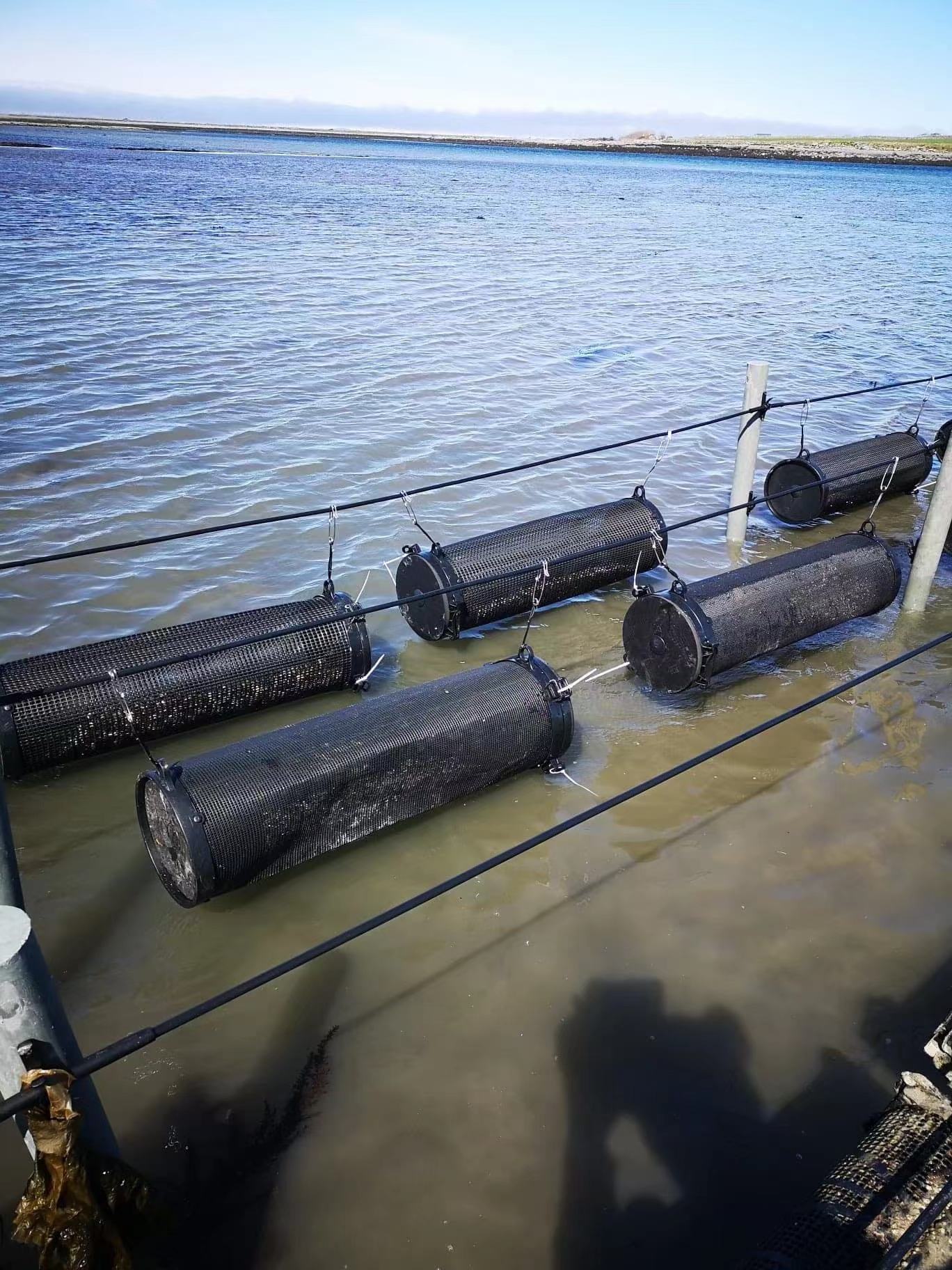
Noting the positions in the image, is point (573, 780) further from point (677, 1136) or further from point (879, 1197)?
point (879, 1197)

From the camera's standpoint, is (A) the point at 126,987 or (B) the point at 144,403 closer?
(A) the point at 126,987

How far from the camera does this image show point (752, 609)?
6.36m

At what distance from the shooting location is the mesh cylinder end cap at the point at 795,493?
31.5ft

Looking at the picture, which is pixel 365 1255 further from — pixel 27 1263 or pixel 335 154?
pixel 335 154

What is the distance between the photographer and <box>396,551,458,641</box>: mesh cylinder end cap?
695 centimetres

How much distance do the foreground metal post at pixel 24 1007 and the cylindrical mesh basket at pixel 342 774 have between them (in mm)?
1587

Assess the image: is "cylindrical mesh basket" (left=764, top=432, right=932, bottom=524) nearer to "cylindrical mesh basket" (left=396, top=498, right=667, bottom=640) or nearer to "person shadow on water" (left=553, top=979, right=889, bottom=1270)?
"cylindrical mesh basket" (left=396, top=498, right=667, bottom=640)

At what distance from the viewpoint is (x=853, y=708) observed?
6.56 m

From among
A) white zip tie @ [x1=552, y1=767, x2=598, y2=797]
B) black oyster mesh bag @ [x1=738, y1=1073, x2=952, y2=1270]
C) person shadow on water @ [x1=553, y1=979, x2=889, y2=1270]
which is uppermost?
black oyster mesh bag @ [x1=738, y1=1073, x2=952, y2=1270]

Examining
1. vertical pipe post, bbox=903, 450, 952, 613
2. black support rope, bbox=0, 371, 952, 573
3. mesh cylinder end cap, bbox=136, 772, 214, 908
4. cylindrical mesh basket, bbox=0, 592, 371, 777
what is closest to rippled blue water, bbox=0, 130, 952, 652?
black support rope, bbox=0, 371, 952, 573

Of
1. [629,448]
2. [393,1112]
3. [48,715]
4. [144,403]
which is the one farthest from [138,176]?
[393,1112]

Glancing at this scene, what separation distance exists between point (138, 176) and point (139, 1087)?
55490mm

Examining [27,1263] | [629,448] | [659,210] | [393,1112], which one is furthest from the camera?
[659,210]

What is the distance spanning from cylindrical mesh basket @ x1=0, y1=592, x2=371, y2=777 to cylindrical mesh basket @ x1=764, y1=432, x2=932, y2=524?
216 inches
